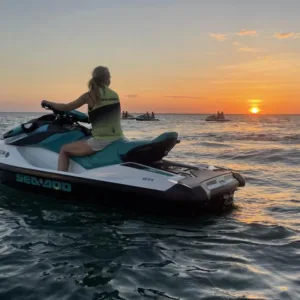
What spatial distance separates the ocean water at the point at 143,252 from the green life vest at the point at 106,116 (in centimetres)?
104

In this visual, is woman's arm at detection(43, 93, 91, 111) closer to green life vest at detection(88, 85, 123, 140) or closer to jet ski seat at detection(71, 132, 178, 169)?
green life vest at detection(88, 85, 123, 140)

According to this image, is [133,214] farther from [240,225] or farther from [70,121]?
[70,121]

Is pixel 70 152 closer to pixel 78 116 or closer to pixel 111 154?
pixel 111 154

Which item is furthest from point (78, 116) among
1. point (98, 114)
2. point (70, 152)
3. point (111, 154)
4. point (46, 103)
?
point (111, 154)

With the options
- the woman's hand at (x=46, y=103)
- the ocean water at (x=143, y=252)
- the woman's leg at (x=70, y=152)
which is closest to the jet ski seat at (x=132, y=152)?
the woman's leg at (x=70, y=152)

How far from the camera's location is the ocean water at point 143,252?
11.1 ft

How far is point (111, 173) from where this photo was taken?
5.54 m

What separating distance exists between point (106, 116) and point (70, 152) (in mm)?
748

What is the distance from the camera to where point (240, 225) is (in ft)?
17.0

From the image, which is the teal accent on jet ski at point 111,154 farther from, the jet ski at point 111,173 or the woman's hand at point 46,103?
the woman's hand at point 46,103

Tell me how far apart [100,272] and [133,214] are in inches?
71.5

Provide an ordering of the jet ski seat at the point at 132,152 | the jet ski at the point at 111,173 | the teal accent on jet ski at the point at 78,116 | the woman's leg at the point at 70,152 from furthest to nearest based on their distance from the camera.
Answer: the teal accent on jet ski at the point at 78,116, the woman's leg at the point at 70,152, the jet ski seat at the point at 132,152, the jet ski at the point at 111,173

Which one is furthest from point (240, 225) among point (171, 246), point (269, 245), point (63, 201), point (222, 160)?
point (222, 160)

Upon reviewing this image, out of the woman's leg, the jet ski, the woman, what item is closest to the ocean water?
the jet ski
